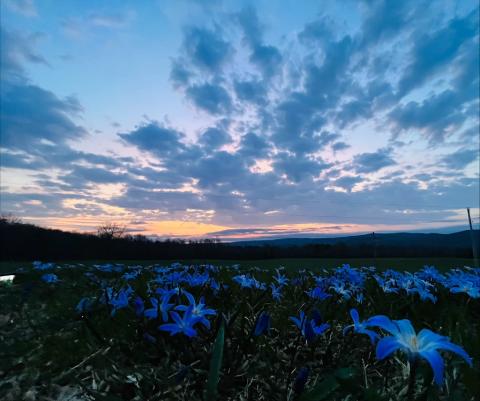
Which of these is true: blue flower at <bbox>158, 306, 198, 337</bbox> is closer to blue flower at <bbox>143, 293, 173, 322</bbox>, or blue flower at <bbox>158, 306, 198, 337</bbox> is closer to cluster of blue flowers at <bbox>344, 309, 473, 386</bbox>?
blue flower at <bbox>143, 293, 173, 322</bbox>

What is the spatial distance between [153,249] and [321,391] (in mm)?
10874

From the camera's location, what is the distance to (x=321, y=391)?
3.98ft

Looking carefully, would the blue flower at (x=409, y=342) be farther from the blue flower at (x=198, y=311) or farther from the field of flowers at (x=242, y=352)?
the blue flower at (x=198, y=311)

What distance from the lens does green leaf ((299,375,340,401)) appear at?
120 centimetres

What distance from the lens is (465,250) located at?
1095 cm

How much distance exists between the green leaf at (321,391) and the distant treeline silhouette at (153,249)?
10.1 m

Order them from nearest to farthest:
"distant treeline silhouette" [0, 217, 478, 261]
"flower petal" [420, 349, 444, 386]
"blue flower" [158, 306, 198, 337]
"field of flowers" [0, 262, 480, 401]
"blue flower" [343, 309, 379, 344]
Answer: "flower petal" [420, 349, 444, 386] → "blue flower" [343, 309, 379, 344] → "field of flowers" [0, 262, 480, 401] → "blue flower" [158, 306, 198, 337] → "distant treeline silhouette" [0, 217, 478, 261]

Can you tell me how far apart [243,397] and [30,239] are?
1135 centimetres

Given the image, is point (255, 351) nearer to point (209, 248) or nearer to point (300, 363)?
point (300, 363)

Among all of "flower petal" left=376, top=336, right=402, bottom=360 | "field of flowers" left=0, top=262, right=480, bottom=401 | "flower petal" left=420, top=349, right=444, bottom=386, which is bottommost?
"field of flowers" left=0, top=262, right=480, bottom=401

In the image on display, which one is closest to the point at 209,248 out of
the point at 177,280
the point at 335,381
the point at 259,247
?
the point at 259,247

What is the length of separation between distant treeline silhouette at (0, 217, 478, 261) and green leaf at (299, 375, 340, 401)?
1007 centimetres

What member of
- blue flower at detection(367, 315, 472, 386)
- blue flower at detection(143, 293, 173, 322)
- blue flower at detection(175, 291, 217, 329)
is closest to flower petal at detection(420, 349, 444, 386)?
blue flower at detection(367, 315, 472, 386)

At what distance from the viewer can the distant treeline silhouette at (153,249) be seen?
1048 centimetres
